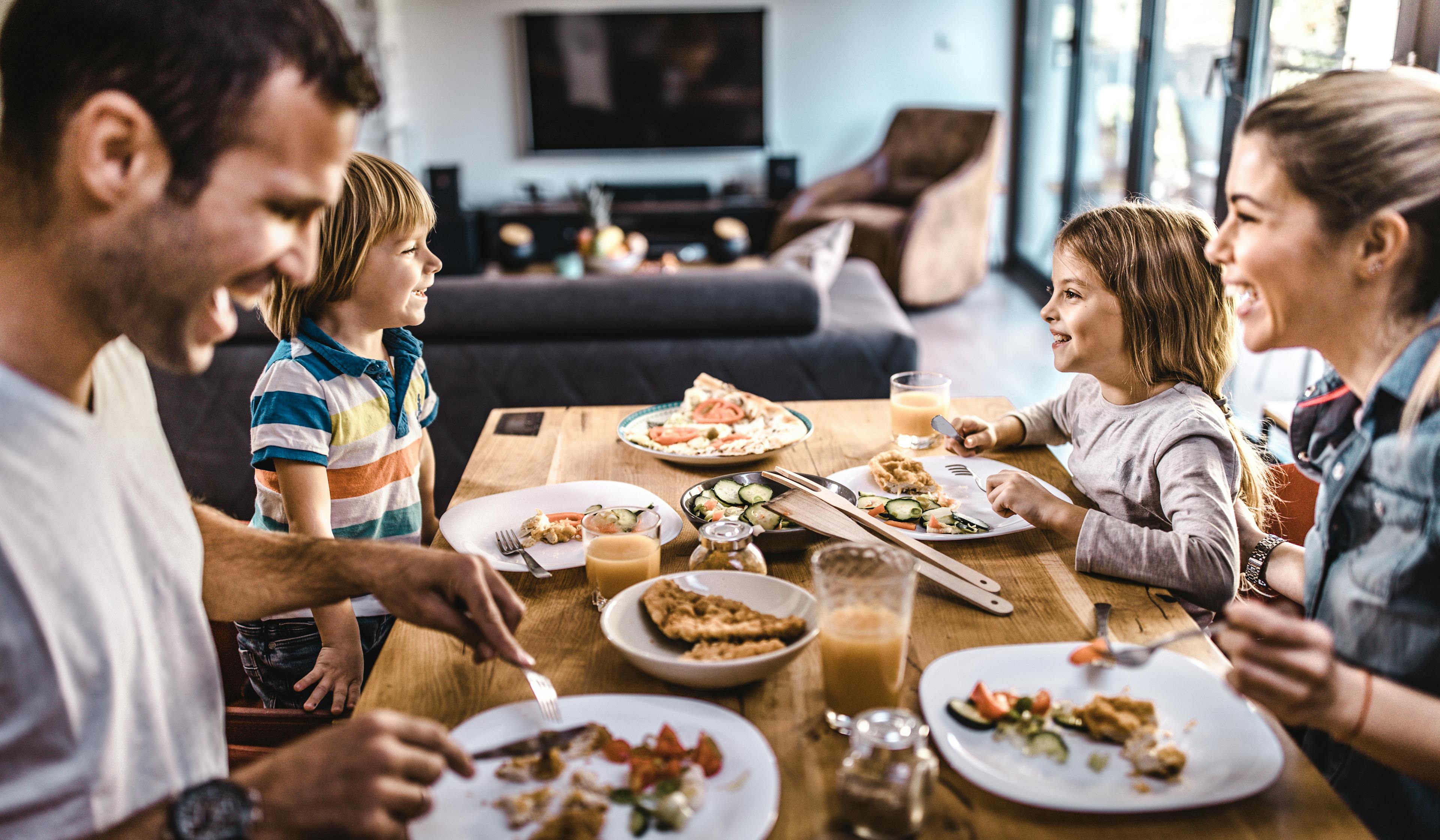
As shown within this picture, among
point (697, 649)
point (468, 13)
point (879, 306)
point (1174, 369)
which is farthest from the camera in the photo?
point (468, 13)

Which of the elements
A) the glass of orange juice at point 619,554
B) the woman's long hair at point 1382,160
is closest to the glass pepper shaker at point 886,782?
the glass of orange juice at point 619,554

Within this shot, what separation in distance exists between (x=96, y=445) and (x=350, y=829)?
15.2 inches

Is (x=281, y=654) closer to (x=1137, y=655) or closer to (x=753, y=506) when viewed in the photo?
(x=753, y=506)

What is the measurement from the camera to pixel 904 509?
1482 mm

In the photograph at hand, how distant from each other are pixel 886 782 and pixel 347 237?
47.4 inches

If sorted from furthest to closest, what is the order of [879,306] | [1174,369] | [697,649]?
1. [879,306]
2. [1174,369]
3. [697,649]

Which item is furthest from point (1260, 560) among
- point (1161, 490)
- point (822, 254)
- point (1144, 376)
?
point (822, 254)

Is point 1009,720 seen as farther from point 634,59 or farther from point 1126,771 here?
point 634,59

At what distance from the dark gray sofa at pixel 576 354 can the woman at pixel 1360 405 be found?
1.97 metres

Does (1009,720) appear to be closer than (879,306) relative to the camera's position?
Yes

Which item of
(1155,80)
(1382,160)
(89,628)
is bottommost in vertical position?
(89,628)

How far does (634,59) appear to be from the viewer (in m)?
7.53

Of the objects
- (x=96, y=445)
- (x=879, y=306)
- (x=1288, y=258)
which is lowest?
(x=879, y=306)

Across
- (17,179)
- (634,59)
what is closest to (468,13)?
(634,59)
